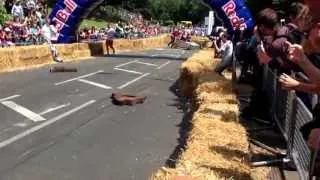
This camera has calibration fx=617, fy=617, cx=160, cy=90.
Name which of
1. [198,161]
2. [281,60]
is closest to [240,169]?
[198,161]

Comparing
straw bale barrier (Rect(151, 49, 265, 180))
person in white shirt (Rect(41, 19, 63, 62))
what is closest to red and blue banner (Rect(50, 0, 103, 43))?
person in white shirt (Rect(41, 19, 63, 62))

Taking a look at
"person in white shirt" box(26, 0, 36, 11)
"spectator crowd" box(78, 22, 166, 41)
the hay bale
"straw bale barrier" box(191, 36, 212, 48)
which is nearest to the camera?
the hay bale

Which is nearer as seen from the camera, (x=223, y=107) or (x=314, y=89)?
(x=314, y=89)

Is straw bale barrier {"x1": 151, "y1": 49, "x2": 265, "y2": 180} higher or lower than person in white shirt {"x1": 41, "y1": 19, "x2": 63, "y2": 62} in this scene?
higher

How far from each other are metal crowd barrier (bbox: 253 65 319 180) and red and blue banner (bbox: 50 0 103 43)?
22287 mm

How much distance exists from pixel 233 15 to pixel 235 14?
125 millimetres

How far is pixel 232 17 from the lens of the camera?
30297 millimetres

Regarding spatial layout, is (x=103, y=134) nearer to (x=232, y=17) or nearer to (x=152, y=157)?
(x=152, y=157)

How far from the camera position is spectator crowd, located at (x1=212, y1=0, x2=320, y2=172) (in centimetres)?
463

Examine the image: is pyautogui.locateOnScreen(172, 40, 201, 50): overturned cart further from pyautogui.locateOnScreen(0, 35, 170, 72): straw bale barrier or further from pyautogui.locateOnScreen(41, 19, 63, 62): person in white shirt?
pyautogui.locateOnScreen(41, 19, 63, 62): person in white shirt

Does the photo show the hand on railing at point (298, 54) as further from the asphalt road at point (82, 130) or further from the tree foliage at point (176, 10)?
the tree foliage at point (176, 10)

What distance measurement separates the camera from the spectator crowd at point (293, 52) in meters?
4.63

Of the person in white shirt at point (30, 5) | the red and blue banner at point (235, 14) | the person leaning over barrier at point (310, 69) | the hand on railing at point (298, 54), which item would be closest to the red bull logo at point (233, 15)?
the red and blue banner at point (235, 14)

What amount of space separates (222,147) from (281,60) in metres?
1.82
